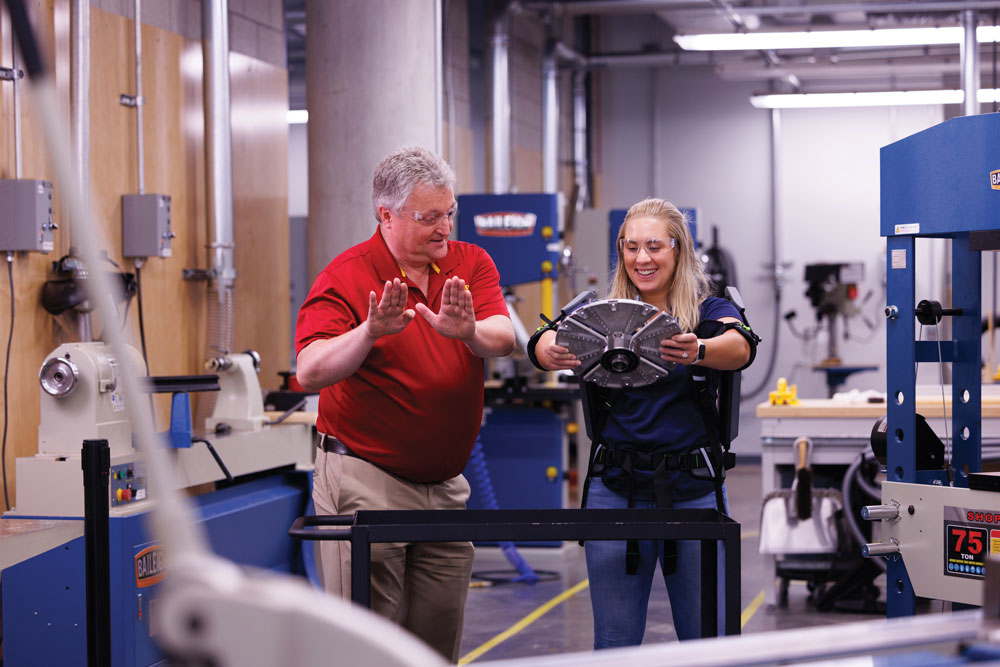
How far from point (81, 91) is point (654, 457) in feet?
7.71

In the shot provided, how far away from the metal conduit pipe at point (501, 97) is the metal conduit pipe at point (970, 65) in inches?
117

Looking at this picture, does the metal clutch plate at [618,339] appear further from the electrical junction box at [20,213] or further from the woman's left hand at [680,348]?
the electrical junction box at [20,213]

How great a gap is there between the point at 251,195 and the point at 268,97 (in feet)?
1.63

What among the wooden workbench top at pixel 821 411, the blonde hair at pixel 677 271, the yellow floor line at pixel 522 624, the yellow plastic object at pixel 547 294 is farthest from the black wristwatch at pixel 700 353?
the yellow plastic object at pixel 547 294

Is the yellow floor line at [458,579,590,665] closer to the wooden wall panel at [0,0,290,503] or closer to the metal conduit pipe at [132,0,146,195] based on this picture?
the wooden wall panel at [0,0,290,503]

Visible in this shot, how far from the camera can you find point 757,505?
6996 mm

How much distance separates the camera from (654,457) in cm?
207

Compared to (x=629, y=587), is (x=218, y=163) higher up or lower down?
higher up

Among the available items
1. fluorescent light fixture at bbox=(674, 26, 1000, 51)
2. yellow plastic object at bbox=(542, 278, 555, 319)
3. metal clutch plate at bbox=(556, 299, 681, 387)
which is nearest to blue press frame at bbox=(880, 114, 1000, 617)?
metal clutch plate at bbox=(556, 299, 681, 387)

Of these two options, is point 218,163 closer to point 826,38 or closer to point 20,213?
point 20,213

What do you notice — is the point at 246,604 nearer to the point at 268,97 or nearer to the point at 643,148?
the point at 268,97

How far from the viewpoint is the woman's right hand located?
2.02 m

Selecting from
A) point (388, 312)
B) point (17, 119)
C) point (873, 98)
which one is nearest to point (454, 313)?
point (388, 312)

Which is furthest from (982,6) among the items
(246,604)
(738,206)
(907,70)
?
(246,604)
